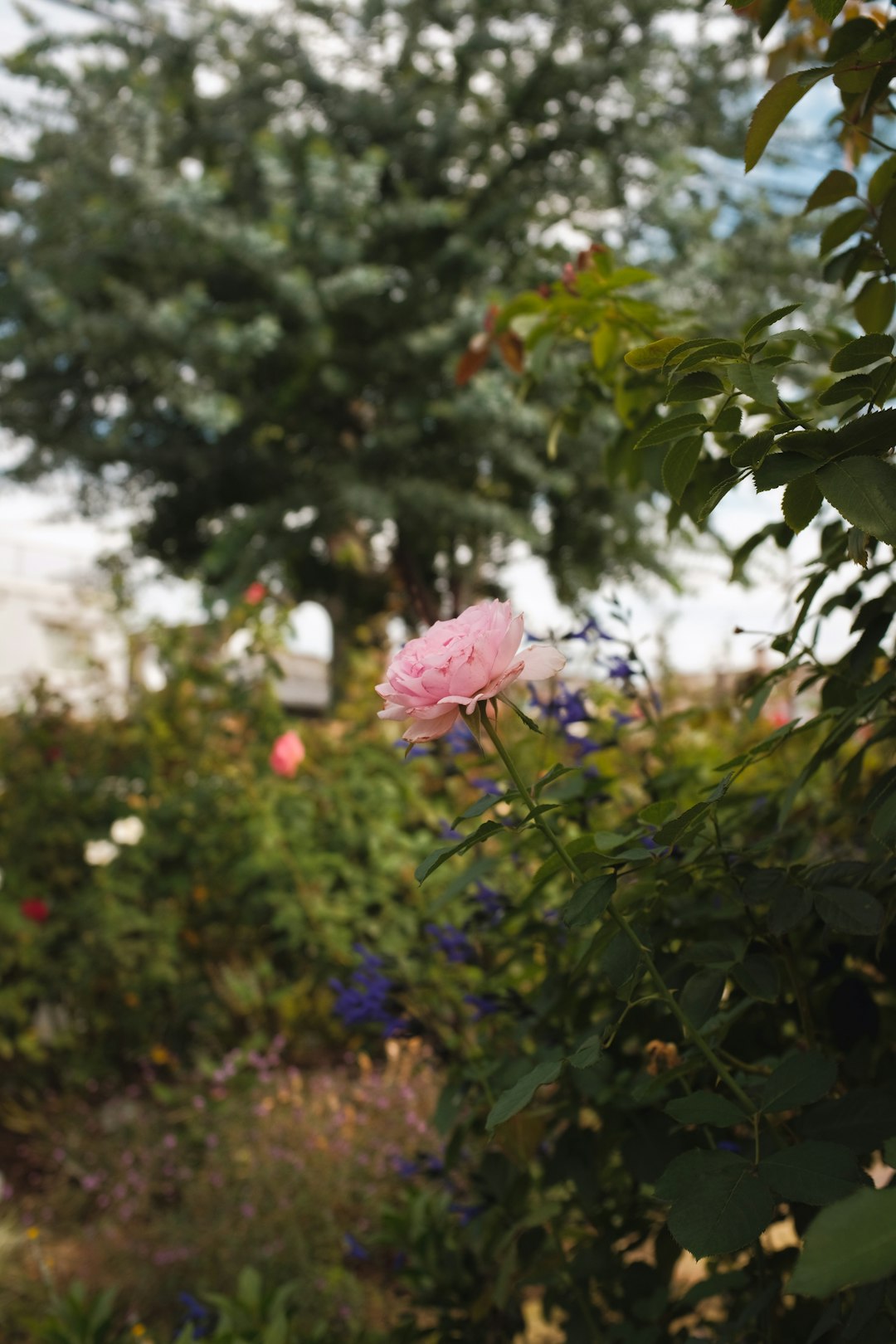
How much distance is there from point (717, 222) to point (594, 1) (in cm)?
193

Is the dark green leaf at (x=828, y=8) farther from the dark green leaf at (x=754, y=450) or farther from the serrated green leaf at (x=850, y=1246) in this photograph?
the serrated green leaf at (x=850, y=1246)

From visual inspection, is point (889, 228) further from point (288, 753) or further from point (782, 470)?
point (288, 753)

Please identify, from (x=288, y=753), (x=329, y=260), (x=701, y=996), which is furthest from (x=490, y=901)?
(x=329, y=260)

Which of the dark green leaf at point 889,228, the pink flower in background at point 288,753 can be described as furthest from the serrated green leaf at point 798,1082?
the pink flower in background at point 288,753

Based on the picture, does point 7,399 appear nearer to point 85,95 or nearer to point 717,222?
point 85,95

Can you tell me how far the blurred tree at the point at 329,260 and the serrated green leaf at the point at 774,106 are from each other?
6.56 m

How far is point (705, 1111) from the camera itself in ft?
2.16

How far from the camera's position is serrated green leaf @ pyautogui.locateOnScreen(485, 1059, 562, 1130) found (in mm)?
609

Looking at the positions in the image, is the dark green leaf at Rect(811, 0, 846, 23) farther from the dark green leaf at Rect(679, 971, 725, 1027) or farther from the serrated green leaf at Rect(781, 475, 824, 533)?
the dark green leaf at Rect(679, 971, 725, 1027)

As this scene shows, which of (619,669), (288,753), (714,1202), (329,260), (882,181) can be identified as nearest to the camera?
(714,1202)

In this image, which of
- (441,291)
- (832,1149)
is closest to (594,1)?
(441,291)

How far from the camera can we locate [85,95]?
833cm

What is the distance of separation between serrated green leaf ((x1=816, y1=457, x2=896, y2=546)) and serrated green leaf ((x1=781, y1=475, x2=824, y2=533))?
25mm

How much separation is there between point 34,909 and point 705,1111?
11.5 feet
